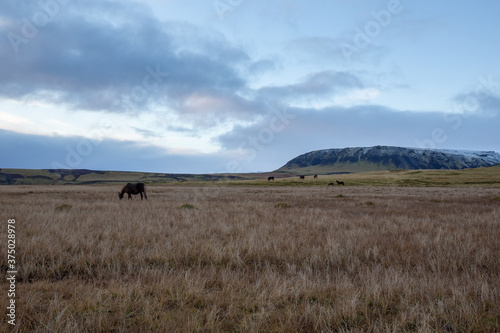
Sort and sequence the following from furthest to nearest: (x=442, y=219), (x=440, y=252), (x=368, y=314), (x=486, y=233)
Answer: (x=442, y=219) < (x=486, y=233) < (x=440, y=252) < (x=368, y=314)

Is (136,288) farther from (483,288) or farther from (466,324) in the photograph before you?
(483,288)

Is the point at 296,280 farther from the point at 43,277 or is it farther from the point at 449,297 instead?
the point at 43,277

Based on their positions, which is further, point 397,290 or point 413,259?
point 413,259

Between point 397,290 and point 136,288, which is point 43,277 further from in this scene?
point 397,290

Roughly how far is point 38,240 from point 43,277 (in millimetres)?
2549

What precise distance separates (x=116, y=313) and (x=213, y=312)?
1196mm

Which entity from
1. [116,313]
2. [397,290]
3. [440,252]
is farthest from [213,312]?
[440,252]

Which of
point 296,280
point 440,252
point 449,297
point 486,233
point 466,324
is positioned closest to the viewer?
point 466,324

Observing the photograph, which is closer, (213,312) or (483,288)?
(213,312)

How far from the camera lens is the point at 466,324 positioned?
10.6 ft

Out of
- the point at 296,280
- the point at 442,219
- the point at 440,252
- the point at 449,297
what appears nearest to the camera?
the point at 449,297

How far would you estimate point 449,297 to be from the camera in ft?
12.7

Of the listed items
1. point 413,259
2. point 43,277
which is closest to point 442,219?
point 413,259

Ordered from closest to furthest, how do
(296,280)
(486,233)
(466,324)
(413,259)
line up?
(466,324) → (296,280) → (413,259) → (486,233)
